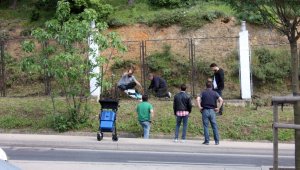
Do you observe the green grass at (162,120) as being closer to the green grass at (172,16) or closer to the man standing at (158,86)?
the man standing at (158,86)

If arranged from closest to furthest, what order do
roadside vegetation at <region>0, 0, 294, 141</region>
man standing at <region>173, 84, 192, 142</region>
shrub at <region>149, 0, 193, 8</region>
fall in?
man standing at <region>173, 84, 192, 142</region> < roadside vegetation at <region>0, 0, 294, 141</region> < shrub at <region>149, 0, 193, 8</region>

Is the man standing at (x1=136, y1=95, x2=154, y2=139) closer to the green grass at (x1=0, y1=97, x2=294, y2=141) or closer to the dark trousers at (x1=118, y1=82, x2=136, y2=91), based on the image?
the green grass at (x1=0, y1=97, x2=294, y2=141)

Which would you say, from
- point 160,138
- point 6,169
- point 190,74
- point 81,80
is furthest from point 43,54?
point 6,169

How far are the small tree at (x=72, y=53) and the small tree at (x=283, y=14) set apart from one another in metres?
8.29

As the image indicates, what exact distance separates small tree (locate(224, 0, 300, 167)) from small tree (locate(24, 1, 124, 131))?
8.29m

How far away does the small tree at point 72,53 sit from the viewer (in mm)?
17438

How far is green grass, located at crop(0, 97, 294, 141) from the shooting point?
1777cm

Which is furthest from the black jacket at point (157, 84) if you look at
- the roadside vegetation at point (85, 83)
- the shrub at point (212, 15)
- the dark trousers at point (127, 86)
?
the shrub at point (212, 15)

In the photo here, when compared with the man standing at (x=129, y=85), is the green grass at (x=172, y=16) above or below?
above

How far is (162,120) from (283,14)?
9.73m

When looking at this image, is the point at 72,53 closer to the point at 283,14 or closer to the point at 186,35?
the point at 283,14

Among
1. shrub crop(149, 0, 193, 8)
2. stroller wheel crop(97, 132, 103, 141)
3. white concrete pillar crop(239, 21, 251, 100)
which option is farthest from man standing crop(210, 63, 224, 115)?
shrub crop(149, 0, 193, 8)

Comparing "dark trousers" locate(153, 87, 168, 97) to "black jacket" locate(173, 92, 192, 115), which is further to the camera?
"dark trousers" locate(153, 87, 168, 97)

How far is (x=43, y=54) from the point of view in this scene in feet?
58.8
